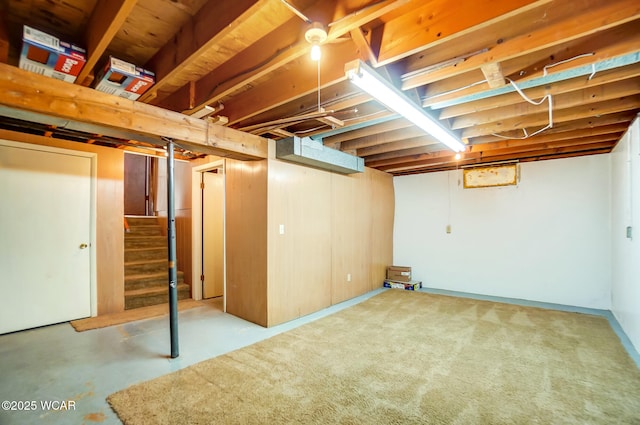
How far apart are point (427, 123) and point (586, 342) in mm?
3019

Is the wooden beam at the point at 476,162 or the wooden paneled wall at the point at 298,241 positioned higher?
the wooden beam at the point at 476,162

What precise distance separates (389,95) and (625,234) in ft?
11.7

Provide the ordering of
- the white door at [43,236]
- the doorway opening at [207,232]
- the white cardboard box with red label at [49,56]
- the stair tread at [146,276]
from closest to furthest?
the white cardboard box with red label at [49,56] → the white door at [43,236] → the stair tread at [146,276] → the doorway opening at [207,232]

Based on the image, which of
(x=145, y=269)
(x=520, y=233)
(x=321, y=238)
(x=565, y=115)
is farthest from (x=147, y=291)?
(x=520, y=233)

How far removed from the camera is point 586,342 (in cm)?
320

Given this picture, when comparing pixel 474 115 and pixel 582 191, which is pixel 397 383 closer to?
pixel 474 115

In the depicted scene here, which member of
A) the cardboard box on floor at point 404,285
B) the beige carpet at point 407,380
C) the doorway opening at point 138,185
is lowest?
the cardboard box on floor at point 404,285

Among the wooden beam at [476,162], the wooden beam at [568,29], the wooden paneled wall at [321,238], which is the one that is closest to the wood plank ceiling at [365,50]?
the wooden beam at [568,29]

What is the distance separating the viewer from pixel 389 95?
227cm

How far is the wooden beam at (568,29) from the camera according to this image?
5.27 ft

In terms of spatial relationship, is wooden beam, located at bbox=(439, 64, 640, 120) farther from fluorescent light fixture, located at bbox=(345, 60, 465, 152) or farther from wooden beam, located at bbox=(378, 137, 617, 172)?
wooden beam, located at bbox=(378, 137, 617, 172)

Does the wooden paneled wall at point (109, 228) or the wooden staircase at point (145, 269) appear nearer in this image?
the wooden paneled wall at point (109, 228)

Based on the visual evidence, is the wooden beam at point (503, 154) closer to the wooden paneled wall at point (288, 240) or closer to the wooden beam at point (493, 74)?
the wooden paneled wall at point (288, 240)

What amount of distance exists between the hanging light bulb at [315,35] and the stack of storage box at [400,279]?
4.96 metres
